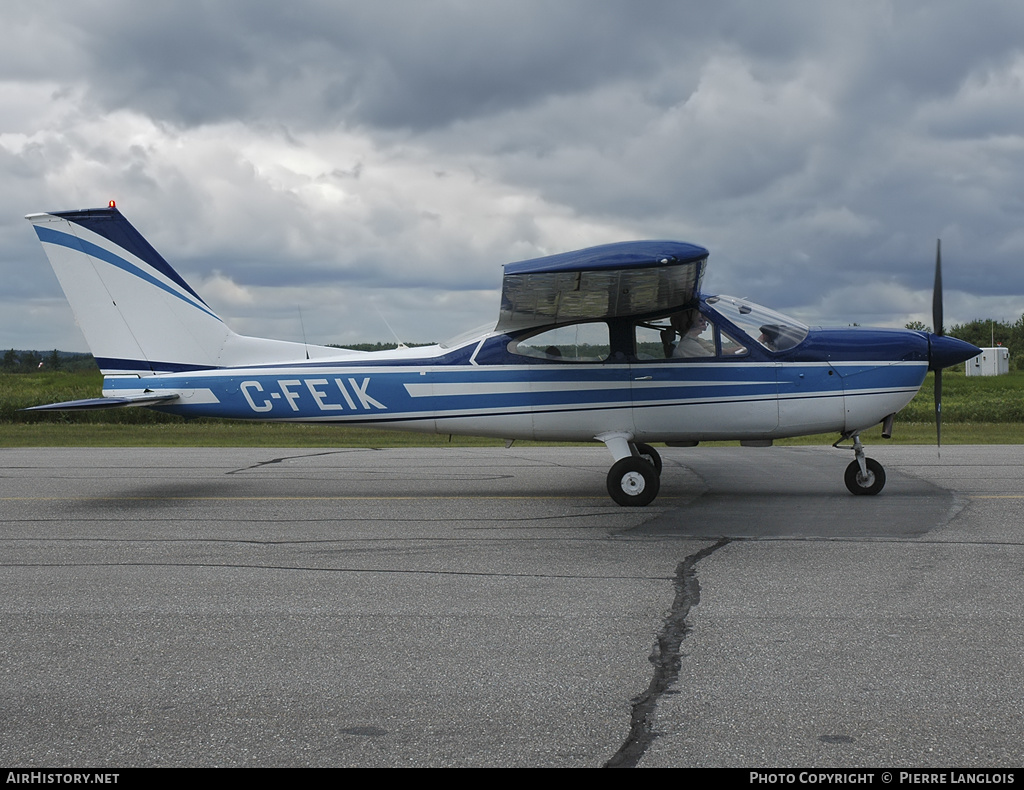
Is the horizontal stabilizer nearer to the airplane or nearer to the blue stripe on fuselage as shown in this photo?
the airplane

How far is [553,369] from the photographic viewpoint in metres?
9.44

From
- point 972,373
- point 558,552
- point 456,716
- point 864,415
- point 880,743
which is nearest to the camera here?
point 880,743

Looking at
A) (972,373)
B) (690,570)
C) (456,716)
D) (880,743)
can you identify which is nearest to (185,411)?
(690,570)

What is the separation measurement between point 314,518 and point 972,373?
209 ft

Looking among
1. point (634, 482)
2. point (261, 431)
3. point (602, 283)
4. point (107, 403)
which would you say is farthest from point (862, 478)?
point (261, 431)

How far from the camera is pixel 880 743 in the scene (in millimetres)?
3312

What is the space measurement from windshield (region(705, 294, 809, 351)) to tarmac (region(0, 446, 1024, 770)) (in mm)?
1652

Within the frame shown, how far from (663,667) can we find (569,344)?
554 cm

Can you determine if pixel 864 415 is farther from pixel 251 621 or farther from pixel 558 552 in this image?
pixel 251 621

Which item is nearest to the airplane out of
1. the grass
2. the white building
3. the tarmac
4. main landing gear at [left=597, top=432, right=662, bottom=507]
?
main landing gear at [left=597, top=432, right=662, bottom=507]

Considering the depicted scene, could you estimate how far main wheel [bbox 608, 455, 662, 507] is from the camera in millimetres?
8859

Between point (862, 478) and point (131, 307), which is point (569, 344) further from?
point (131, 307)

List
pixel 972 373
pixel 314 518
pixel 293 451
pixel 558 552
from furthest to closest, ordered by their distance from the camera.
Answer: pixel 972 373 → pixel 293 451 → pixel 314 518 → pixel 558 552

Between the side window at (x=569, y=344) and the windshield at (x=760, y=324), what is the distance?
3.88ft
